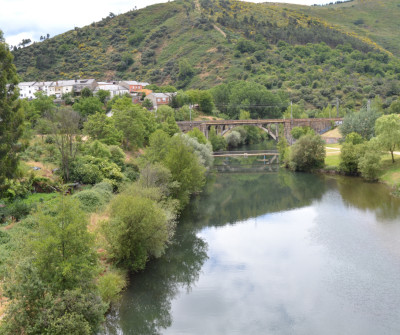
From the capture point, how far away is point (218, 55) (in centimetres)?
13350

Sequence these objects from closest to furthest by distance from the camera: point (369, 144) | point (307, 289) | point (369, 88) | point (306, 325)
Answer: point (306, 325), point (307, 289), point (369, 144), point (369, 88)

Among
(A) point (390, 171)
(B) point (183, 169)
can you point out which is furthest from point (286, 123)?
(B) point (183, 169)

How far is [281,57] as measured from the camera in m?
137

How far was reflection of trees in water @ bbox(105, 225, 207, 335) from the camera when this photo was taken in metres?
19.8

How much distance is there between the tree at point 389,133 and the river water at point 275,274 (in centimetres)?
1034

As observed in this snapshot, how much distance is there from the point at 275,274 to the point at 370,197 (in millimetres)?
21567

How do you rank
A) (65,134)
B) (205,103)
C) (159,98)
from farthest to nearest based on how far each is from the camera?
1. (205,103)
2. (159,98)
3. (65,134)

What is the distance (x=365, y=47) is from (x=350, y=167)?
394 ft

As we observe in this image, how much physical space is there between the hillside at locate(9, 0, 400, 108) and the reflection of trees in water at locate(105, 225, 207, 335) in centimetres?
8610

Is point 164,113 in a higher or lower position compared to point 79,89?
lower

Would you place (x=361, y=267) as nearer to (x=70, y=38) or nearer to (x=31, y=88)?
(x=31, y=88)

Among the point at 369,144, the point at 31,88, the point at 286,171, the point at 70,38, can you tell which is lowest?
the point at 286,171

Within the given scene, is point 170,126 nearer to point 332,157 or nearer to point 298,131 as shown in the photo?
point 298,131

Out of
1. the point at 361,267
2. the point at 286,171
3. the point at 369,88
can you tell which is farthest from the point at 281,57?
the point at 361,267
